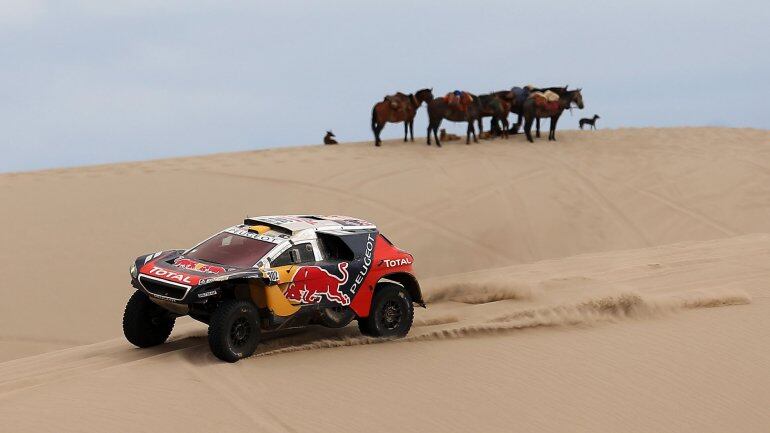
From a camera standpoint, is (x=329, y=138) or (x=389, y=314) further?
(x=329, y=138)

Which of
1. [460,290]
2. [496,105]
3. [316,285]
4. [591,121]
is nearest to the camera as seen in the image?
[316,285]

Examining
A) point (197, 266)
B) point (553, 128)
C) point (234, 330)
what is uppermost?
point (553, 128)

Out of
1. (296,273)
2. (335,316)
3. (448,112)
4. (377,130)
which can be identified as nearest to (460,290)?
(335,316)

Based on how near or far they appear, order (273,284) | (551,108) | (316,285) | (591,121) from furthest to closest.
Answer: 1. (591,121)
2. (551,108)
3. (316,285)
4. (273,284)

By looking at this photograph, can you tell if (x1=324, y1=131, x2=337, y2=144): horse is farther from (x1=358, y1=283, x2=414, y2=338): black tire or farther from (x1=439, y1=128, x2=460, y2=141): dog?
(x1=358, y1=283, x2=414, y2=338): black tire

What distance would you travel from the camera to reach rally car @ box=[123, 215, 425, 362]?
10.2 m

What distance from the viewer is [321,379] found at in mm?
9961

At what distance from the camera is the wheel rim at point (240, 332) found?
10.2 meters

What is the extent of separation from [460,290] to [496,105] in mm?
15403

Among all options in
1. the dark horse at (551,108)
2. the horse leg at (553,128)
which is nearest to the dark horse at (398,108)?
the dark horse at (551,108)

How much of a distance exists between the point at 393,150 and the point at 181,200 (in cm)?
809

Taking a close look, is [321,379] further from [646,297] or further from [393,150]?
[393,150]

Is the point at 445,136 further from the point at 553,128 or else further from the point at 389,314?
the point at 389,314

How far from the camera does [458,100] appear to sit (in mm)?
27781
